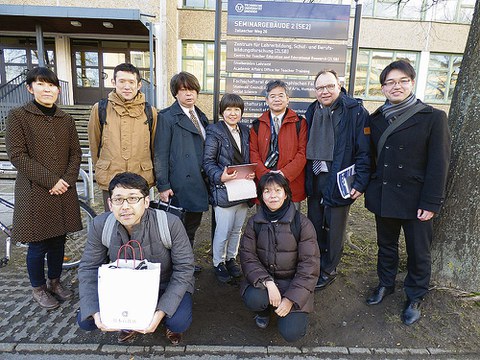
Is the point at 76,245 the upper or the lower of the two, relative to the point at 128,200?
lower

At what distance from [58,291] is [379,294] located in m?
2.96

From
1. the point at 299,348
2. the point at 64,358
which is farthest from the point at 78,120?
the point at 299,348

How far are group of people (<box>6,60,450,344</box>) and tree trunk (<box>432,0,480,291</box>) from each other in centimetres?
48

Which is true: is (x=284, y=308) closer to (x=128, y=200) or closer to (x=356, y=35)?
(x=128, y=200)

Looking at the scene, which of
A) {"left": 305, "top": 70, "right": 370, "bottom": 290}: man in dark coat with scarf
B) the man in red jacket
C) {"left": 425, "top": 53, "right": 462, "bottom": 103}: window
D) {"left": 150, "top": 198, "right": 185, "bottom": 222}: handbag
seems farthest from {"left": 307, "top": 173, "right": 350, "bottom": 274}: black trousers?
{"left": 425, "top": 53, "right": 462, "bottom": 103}: window

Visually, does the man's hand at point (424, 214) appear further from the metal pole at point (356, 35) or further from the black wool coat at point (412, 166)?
the metal pole at point (356, 35)

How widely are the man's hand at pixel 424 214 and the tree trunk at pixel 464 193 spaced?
23.4 inches

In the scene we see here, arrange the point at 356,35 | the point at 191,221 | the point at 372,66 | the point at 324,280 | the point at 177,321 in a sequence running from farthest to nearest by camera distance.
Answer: the point at 372,66
the point at 356,35
the point at 191,221
the point at 324,280
the point at 177,321

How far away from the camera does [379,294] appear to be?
2.92 metres

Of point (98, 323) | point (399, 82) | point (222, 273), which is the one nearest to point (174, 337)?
point (98, 323)

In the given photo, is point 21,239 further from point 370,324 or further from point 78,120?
point 78,120

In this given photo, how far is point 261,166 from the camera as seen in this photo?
10.2 ft

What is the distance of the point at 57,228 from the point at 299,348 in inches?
88.0

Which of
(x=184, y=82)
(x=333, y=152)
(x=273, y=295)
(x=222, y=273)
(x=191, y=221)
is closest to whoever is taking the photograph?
(x=273, y=295)
